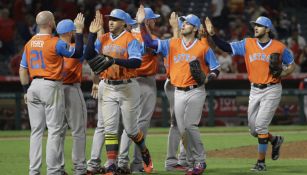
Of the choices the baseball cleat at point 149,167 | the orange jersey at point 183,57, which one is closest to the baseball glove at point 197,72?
the orange jersey at point 183,57

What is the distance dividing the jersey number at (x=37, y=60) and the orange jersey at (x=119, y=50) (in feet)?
2.76

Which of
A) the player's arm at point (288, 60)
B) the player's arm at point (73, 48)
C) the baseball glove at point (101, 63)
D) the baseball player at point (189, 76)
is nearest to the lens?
the player's arm at point (73, 48)

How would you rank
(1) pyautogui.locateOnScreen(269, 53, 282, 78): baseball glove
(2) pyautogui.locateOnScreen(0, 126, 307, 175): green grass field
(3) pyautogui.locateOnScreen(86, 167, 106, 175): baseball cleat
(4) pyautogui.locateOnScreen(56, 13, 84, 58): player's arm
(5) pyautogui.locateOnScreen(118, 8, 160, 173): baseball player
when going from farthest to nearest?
(2) pyautogui.locateOnScreen(0, 126, 307, 175): green grass field < (1) pyautogui.locateOnScreen(269, 53, 282, 78): baseball glove < (5) pyautogui.locateOnScreen(118, 8, 160, 173): baseball player < (3) pyautogui.locateOnScreen(86, 167, 106, 175): baseball cleat < (4) pyautogui.locateOnScreen(56, 13, 84, 58): player's arm

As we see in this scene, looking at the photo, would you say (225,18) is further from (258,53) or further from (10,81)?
(258,53)

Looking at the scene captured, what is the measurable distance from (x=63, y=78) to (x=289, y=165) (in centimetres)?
398

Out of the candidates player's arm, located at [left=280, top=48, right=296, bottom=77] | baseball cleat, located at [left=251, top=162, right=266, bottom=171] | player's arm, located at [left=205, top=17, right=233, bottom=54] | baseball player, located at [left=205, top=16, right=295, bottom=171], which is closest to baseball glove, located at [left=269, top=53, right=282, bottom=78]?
baseball player, located at [left=205, top=16, right=295, bottom=171]

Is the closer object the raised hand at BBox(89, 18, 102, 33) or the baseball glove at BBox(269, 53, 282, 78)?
the raised hand at BBox(89, 18, 102, 33)

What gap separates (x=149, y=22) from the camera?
1225 centimetres

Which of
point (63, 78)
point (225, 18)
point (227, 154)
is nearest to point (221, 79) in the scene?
point (225, 18)

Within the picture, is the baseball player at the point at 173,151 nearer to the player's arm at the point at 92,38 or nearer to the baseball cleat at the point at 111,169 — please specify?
the baseball cleat at the point at 111,169

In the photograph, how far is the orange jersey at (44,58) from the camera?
1055 cm

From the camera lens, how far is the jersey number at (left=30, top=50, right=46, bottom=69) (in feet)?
34.7

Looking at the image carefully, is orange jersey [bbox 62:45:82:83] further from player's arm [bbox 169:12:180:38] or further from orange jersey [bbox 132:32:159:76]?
player's arm [bbox 169:12:180:38]

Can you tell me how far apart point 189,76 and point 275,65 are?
154cm
